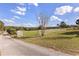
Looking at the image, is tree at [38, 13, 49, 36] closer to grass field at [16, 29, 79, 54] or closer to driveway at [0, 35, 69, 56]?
grass field at [16, 29, 79, 54]

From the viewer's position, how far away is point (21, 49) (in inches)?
61.7

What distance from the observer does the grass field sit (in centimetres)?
155

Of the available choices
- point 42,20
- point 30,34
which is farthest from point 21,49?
point 42,20

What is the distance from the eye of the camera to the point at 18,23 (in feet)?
5.20

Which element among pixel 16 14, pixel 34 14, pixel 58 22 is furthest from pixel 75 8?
pixel 16 14

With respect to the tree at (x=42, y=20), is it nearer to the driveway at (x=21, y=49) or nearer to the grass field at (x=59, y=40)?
the grass field at (x=59, y=40)

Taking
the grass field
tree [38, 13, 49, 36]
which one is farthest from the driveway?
tree [38, 13, 49, 36]

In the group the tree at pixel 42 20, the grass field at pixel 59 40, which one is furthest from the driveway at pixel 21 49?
the tree at pixel 42 20

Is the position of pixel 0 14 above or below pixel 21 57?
above

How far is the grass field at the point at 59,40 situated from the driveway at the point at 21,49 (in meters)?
0.04

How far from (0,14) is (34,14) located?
0.26 metres

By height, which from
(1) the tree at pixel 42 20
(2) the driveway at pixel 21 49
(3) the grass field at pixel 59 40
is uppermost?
(1) the tree at pixel 42 20

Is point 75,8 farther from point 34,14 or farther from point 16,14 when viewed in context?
point 16,14

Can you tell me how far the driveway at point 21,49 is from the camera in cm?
155
